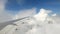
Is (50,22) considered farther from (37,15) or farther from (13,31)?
(13,31)

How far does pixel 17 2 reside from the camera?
1.34m

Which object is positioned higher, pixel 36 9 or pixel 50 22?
pixel 36 9

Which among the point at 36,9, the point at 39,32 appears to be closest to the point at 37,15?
the point at 36,9

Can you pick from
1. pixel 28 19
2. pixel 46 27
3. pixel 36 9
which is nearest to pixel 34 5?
pixel 36 9

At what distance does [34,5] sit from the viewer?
1.31 meters

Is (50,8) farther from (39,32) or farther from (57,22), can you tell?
(39,32)

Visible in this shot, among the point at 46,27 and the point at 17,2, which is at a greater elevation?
the point at 17,2

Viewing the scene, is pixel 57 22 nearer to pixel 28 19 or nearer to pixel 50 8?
pixel 50 8

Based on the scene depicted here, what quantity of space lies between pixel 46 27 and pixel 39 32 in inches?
3.5

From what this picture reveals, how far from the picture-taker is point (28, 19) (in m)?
1.30

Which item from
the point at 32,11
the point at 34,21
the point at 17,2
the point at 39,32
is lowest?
the point at 39,32

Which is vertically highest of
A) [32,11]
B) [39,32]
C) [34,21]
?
[32,11]

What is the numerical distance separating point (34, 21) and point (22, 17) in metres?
0.14

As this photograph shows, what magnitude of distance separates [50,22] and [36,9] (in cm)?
20
